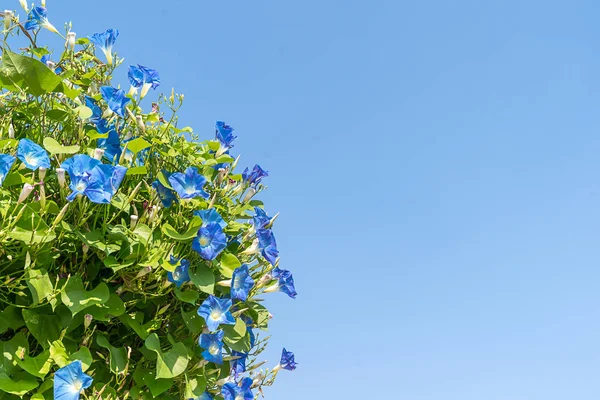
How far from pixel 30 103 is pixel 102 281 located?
2.73 ft

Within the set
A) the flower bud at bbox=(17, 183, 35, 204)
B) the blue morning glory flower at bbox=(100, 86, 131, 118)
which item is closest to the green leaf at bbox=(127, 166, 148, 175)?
the blue morning glory flower at bbox=(100, 86, 131, 118)

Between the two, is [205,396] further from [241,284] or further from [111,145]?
[111,145]

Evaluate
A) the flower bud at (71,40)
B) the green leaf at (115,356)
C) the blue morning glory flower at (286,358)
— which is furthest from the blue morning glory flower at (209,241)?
the flower bud at (71,40)

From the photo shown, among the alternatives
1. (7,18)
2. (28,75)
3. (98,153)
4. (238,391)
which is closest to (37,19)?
(7,18)

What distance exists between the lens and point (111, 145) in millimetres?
2496

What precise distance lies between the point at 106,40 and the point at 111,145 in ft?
1.88

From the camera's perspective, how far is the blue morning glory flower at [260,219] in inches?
106

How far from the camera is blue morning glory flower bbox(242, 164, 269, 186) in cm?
283

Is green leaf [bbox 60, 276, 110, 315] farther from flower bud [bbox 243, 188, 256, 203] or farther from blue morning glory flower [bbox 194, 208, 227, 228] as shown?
flower bud [bbox 243, 188, 256, 203]

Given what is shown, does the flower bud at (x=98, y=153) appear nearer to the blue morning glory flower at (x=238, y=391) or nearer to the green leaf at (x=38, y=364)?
the green leaf at (x=38, y=364)

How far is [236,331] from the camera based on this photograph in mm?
2635

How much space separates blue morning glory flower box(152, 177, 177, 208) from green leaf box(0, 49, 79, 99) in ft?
1.61

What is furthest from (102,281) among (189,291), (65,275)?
(189,291)

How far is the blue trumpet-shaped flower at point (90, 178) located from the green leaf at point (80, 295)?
32 cm
